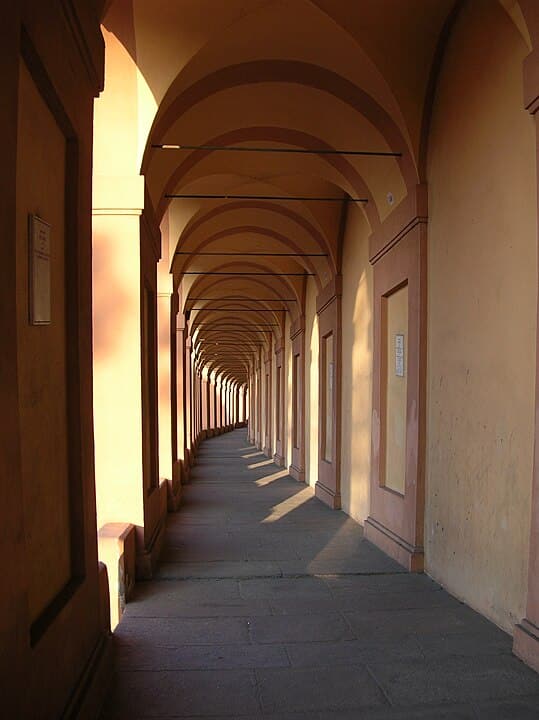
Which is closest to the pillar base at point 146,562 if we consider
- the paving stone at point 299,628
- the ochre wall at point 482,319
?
the paving stone at point 299,628

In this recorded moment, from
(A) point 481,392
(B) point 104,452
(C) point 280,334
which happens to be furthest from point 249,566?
(C) point 280,334

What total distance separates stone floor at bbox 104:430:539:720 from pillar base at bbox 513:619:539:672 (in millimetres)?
77

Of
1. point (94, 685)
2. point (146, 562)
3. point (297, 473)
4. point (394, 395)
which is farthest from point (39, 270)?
point (297, 473)

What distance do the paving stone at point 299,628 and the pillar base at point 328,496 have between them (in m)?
6.42

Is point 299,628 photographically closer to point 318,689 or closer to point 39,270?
point 318,689

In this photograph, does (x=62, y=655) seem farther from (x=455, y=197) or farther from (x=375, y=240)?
(x=375, y=240)

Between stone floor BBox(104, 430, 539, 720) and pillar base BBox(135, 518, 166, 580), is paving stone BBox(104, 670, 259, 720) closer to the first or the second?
stone floor BBox(104, 430, 539, 720)

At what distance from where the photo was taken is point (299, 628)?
5301mm

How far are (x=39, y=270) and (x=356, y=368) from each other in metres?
8.24

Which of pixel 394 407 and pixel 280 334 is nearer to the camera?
pixel 394 407

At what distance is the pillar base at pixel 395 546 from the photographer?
23.4ft

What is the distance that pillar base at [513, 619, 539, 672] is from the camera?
14.4 ft

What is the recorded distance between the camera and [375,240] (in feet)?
29.8

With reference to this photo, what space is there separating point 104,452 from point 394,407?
3523 mm
